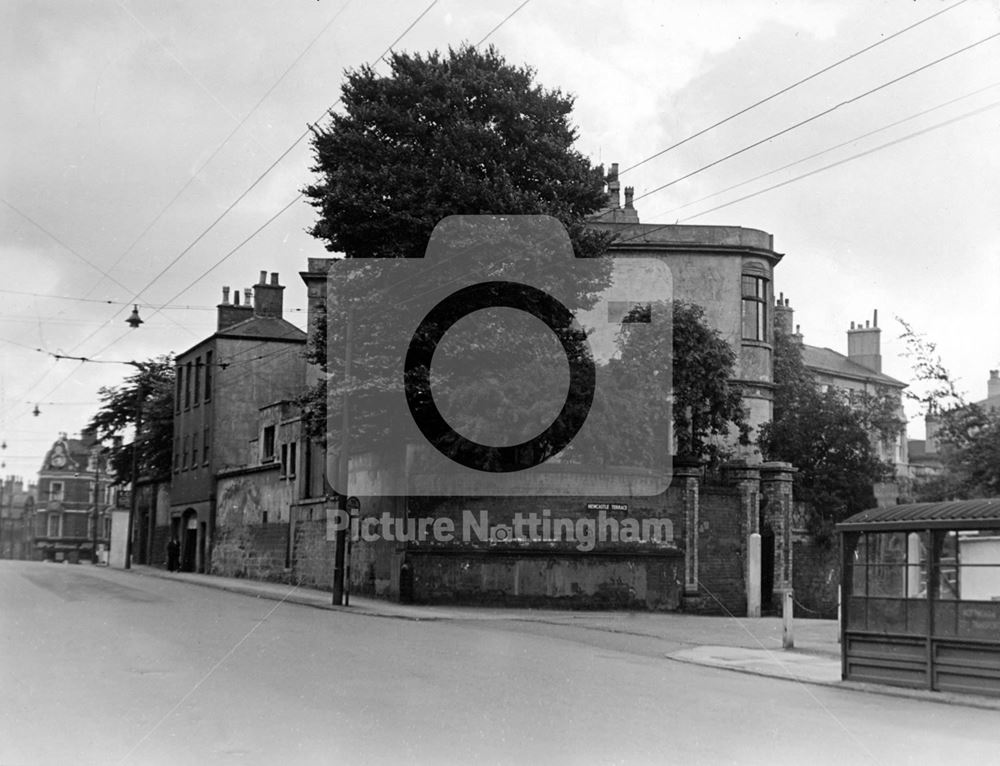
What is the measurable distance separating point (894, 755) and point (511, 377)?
726 inches

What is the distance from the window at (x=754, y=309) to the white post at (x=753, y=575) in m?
Result: 11.1

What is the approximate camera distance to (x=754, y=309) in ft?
129

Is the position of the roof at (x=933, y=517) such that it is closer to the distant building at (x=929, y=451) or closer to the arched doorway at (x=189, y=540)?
the distant building at (x=929, y=451)

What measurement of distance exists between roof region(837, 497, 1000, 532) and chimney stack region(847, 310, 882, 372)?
54.5 meters

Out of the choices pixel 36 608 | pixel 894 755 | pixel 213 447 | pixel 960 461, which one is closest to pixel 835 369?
pixel 213 447

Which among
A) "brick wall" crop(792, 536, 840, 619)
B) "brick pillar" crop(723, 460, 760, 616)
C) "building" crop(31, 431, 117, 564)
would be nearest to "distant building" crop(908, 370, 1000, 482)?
"brick wall" crop(792, 536, 840, 619)

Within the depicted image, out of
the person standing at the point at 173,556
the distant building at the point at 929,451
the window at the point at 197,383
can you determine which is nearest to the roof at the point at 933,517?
the distant building at the point at 929,451

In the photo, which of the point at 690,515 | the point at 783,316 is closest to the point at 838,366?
the point at 783,316

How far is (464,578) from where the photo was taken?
91.5ft

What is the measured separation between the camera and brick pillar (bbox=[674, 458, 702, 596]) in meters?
28.5

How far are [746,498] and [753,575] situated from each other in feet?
8.47

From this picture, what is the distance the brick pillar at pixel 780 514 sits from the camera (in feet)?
103

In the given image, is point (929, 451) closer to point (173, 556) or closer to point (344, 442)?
point (173, 556)

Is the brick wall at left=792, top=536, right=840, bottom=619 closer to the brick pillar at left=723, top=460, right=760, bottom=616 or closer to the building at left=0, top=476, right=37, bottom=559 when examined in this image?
the brick pillar at left=723, top=460, right=760, bottom=616
